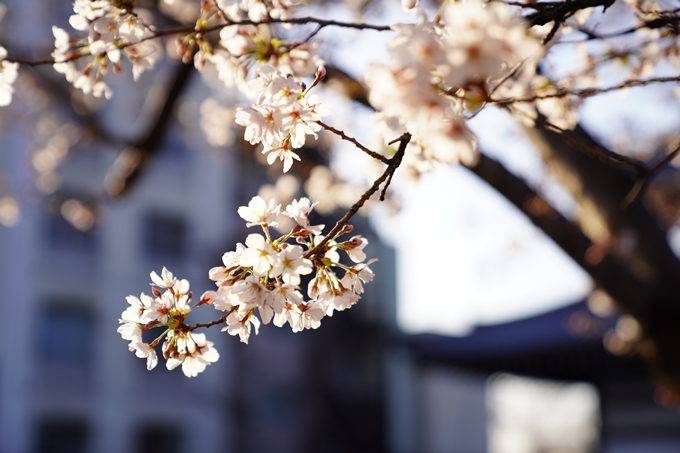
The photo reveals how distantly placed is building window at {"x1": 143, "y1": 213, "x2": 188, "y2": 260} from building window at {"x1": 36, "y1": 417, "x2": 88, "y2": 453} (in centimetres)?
344

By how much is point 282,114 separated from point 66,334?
37.8ft

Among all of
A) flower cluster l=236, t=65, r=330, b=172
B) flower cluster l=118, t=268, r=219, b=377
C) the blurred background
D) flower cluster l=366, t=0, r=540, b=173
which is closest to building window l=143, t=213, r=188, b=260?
the blurred background

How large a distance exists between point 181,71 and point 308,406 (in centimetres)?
1026

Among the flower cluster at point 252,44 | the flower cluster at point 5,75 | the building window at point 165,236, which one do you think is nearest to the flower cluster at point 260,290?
the flower cluster at point 252,44

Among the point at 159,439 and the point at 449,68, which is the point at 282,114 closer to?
the point at 449,68

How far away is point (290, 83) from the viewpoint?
119 cm

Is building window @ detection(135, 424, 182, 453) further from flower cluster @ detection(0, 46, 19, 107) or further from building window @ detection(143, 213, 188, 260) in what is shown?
flower cluster @ detection(0, 46, 19, 107)

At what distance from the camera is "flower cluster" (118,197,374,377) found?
1.09m

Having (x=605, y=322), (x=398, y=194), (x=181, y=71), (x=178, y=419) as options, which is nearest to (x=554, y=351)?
(x=605, y=322)

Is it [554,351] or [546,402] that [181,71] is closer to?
[554,351]

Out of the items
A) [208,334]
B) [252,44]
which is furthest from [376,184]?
[208,334]

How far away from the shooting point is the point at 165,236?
13016mm

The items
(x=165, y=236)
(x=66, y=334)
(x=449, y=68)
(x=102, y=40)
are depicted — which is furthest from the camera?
(x=165, y=236)

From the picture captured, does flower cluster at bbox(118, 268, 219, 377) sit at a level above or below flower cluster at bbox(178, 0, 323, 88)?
below
